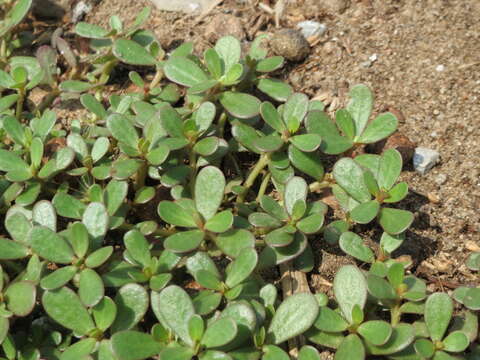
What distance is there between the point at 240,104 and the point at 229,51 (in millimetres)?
240

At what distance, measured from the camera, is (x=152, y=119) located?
1.97 metres

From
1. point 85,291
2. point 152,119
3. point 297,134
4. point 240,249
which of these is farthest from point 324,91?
point 85,291

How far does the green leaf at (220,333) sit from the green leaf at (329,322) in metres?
0.27

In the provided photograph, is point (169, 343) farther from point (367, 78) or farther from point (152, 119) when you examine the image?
point (367, 78)

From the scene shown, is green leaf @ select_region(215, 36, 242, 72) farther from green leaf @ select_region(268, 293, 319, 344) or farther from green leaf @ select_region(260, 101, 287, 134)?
green leaf @ select_region(268, 293, 319, 344)

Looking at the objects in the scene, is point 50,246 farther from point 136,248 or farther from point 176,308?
point 176,308

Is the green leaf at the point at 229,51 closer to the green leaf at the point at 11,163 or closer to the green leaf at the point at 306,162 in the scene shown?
the green leaf at the point at 306,162

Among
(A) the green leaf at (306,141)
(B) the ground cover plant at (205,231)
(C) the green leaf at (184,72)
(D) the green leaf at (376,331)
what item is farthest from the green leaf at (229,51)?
(D) the green leaf at (376,331)

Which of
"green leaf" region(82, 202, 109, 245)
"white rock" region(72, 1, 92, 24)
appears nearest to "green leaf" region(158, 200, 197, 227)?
"green leaf" region(82, 202, 109, 245)

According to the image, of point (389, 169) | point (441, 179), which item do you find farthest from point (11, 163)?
point (441, 179)

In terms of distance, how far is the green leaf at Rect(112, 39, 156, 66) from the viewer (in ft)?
7.40

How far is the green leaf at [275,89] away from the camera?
215 centimetres

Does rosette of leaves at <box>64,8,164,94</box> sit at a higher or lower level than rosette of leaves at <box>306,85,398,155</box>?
higher

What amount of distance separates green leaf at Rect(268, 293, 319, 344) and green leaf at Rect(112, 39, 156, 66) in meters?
1.14
